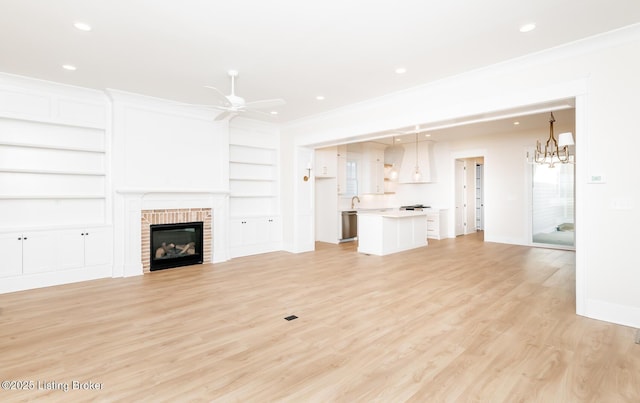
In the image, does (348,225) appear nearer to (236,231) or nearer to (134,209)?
(236,231)

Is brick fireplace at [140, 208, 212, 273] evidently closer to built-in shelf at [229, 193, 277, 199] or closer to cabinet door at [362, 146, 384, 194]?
built-in shelf at [229, 193, 277, 199]

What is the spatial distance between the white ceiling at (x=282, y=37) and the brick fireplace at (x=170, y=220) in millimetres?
2201

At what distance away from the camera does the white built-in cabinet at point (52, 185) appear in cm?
456

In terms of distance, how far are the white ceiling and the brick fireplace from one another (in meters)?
2.20

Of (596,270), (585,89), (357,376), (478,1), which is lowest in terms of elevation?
(357,376)

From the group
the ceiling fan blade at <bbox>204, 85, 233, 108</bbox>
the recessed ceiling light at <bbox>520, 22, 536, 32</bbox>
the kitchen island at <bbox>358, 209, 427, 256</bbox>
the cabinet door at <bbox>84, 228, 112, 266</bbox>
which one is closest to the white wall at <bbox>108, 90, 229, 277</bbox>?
the cabinet door at <bbox>84, 228, 112, 266</bbox>

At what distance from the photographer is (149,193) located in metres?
5.56

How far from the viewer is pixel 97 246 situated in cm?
516

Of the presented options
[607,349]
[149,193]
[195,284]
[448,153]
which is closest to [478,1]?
[607,349]

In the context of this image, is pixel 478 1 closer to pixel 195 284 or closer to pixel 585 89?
pixel 585 89

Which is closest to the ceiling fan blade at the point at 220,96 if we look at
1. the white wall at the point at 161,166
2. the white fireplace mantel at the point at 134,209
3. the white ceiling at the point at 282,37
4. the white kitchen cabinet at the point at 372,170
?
the white ceiling at the point at 282,37

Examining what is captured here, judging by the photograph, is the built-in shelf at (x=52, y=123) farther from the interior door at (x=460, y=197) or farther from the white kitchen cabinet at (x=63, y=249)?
the interior door at (x=460, y=197)

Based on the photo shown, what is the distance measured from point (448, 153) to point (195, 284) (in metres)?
8.08

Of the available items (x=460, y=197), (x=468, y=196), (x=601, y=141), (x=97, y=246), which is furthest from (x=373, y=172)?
(x=97, y=246)
